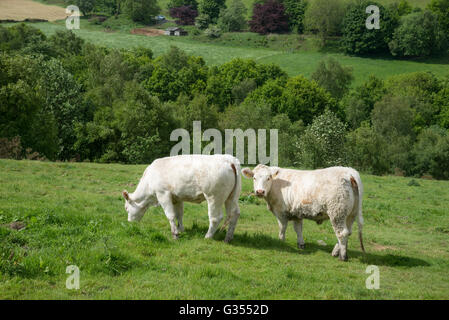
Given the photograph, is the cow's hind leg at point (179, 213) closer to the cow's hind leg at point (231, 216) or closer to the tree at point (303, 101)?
the cow's hind leg at point (231, 216)

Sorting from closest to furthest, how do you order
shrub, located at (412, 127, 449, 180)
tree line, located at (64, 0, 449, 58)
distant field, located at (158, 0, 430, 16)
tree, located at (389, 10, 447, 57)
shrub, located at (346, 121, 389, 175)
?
shrub, located at (346, 121, 389, 175)
shrub, located at (412, 127, 449, 180)
tree, located at (389, 10, 447, 57)
tree line, located at (64, 0, 449, 58)
distant field, located at (158, 0, 430, 16)

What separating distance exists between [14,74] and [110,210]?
122ft

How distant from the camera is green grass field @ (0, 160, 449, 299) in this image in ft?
30.1

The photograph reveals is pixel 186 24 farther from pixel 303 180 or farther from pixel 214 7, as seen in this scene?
pixel 303 180

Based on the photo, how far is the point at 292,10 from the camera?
13262cm

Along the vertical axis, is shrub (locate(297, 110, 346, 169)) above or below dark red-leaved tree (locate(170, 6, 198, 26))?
below

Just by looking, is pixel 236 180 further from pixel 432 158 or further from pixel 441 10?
pixel 441 10

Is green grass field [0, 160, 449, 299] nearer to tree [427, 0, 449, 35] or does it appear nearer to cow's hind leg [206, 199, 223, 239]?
cow's hind leg [206, 199, 223, 239]

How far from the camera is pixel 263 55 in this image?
114m

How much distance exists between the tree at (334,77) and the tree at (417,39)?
59.5 feet

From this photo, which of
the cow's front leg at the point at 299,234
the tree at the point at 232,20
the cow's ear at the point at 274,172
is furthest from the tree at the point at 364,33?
the cow's front leg at the point at 299,234

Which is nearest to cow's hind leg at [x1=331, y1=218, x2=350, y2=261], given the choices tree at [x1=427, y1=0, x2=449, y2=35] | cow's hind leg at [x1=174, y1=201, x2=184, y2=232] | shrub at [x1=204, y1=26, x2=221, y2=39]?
cow's hind leg at [x1=174, y1=201, x2=184, y2=232]

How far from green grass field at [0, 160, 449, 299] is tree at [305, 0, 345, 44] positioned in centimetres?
11112

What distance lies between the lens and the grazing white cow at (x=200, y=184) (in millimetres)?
12609
